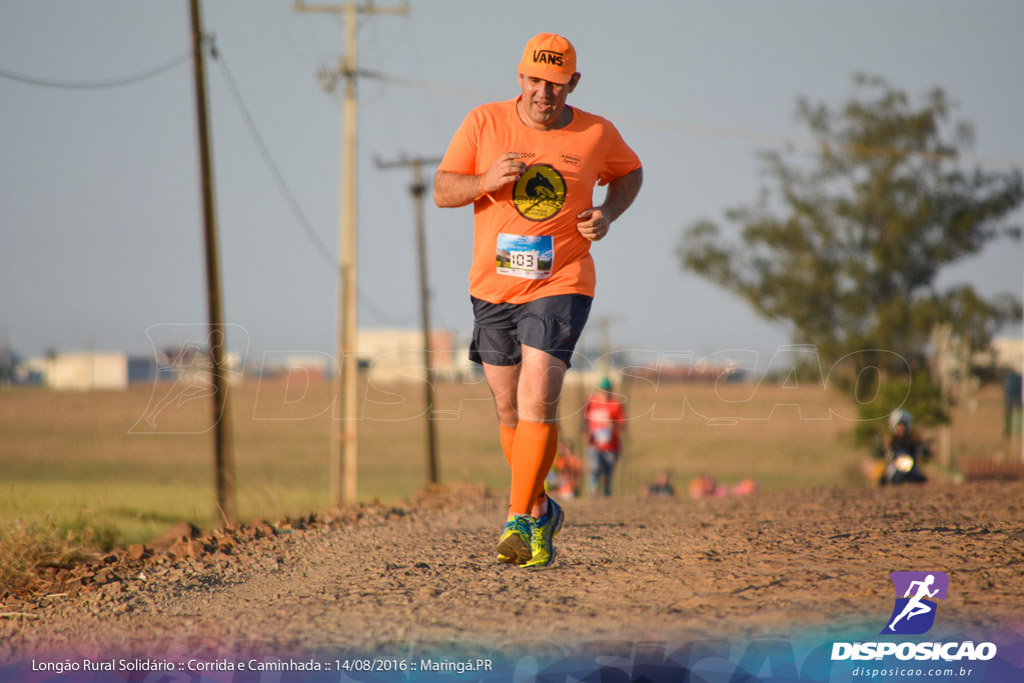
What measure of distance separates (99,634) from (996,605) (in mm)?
3673

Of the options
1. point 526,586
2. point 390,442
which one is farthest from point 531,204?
point 390,442

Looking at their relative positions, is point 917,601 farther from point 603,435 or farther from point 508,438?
point 603,435

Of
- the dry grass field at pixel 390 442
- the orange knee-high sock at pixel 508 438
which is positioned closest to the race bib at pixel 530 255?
the orange knee-high sock at pixel 508 438

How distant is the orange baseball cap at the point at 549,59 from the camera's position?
4383mm

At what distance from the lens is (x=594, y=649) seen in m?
3.48

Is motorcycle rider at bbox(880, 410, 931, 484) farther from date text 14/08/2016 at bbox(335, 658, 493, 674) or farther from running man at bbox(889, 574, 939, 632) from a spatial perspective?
date text 14/08/2016 at bbox(335, 658, 493, 674)

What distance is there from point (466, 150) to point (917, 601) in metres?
2.73

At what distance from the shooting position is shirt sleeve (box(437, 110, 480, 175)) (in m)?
4.60

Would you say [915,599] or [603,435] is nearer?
[915,599]

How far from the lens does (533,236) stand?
14.8 feet

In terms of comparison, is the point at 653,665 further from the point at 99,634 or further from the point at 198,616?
the point at 99,634

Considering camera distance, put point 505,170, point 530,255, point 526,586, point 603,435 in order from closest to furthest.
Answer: point 505,170, point 526,586, point 530,255, point 603,435

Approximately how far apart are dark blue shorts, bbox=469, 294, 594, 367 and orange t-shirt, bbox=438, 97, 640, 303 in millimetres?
46

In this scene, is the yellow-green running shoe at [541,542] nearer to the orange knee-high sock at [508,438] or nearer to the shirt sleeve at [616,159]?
the orange knee-high sock at [508,438]
